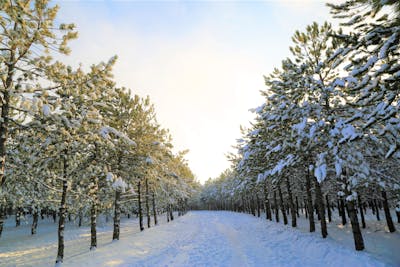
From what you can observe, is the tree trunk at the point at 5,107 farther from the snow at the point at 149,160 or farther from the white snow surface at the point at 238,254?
the snow at the point at 149,160

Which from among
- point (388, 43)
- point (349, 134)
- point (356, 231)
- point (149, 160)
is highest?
point (388, 43)

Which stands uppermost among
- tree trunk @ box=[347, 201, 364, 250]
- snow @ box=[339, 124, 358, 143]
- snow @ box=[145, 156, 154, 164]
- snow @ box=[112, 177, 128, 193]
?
snow @ box=[145, 156, 154, 164]

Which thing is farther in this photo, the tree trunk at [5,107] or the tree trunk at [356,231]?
the tree trunk at [356,231]

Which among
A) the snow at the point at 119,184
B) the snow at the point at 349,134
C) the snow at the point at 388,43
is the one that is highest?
the snow at the point at 388,43

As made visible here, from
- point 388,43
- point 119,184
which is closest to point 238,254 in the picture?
point 119,184

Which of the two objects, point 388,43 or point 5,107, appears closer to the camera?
point 388,43

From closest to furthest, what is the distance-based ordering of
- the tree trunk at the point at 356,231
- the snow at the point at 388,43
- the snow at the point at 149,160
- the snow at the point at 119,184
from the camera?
1. the snow at the point at 388,43
2. the tree trunk at the point at 356,231
3. the snow at the point at 119,184
4. the snow at the point at 149,160

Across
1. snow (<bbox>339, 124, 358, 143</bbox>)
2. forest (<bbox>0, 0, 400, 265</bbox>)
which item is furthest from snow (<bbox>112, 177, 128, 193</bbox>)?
snow (<bbox>339, 124, 358, 143</bbox>)

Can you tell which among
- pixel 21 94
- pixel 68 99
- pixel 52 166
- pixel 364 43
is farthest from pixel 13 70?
pixel 364 43

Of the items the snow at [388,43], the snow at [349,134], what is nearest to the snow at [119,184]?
the snow at [349,134]

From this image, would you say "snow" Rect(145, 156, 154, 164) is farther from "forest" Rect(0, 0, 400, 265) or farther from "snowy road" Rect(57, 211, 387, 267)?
"snowy road" Rect(57, 211, 387, 267)

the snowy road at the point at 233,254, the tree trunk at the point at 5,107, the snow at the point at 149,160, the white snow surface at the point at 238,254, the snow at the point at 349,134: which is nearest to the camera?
the tree trunk at the point at 5,107

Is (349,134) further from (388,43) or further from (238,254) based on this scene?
(238,254)

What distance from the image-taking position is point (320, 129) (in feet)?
38.2
